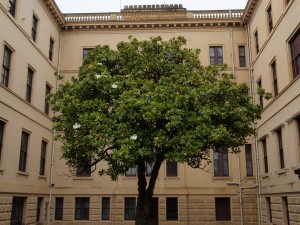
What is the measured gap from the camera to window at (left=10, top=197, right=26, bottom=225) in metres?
19.5

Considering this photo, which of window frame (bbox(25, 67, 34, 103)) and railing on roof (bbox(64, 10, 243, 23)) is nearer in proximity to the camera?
window frame (bbox(25, 67, 34, 103))

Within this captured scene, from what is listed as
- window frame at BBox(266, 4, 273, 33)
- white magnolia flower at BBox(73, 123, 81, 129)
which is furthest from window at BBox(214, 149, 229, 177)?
white magnolia flower at BBox(73, 123, 81, 129)

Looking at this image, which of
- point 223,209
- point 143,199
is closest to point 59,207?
point 223,209

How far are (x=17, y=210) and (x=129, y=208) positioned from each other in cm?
784

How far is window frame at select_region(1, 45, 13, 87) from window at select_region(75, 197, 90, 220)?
1026 centimetres

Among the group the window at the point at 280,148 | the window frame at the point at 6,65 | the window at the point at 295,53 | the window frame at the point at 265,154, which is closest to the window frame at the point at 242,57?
the window frame at the point at 265,154

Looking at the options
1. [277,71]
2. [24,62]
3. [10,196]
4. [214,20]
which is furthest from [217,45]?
[10,196]

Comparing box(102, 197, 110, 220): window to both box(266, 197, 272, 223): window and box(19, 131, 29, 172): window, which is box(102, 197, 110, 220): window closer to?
box(19, 131, 29, 172): window

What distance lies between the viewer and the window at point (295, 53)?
17.3 meters

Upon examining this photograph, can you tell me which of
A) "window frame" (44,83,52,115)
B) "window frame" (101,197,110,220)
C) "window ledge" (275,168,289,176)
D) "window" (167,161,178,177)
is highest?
"window frame" (44,83,52,115)

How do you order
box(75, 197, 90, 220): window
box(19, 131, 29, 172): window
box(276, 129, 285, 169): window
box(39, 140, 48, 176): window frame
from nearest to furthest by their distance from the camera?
1. box(276, 129, 285, 169): window
2. box(19, 131, 29, 172): window
3. box(39, 140, 48, 176): window frame
4. box(75, 197, 90, 220): window

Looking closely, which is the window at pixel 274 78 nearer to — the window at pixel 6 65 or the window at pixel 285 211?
the window at pixel 285 211

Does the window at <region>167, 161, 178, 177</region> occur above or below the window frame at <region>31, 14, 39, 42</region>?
below

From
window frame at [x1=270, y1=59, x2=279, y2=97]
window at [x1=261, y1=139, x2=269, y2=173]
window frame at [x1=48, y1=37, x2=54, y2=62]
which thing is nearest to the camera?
window frame at [x1=270, y1=59, x2=279, y2=97]
